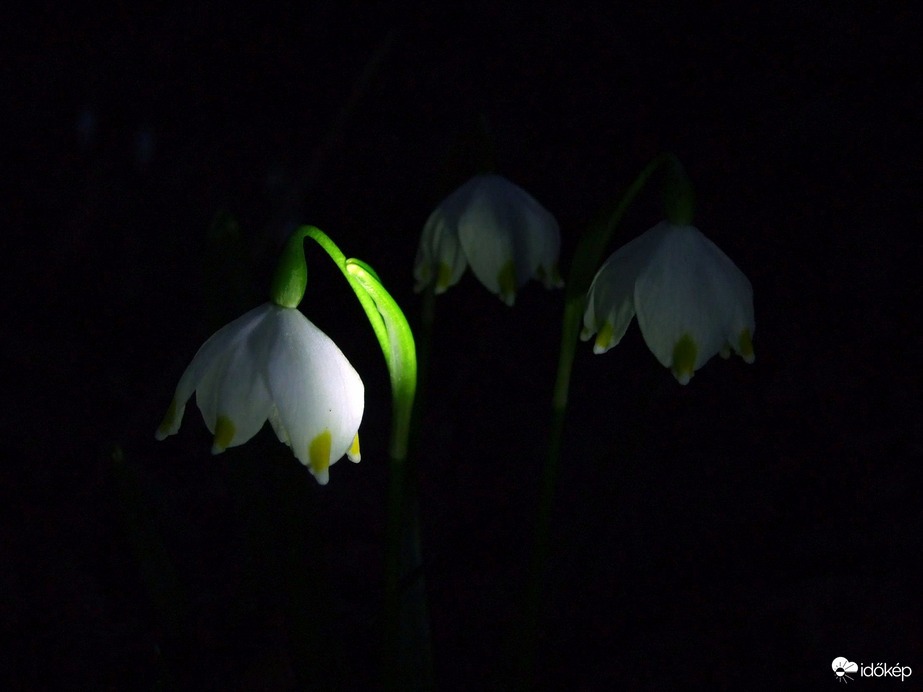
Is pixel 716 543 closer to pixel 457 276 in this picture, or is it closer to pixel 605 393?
pixel 605 393

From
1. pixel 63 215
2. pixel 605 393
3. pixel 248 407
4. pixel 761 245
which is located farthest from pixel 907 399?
pixel 63 215

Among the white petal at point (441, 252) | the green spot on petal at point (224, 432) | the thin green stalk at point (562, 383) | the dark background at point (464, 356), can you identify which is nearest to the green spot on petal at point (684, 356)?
the thin green stalk at point (562, 383)

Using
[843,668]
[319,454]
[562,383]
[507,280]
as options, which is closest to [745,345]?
[562,383]

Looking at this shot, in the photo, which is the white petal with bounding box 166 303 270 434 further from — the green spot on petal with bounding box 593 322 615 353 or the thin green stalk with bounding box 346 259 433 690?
the green spot on petal with bounding box 593 322 615 353

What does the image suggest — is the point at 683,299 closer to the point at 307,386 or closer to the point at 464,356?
the point at 307,386

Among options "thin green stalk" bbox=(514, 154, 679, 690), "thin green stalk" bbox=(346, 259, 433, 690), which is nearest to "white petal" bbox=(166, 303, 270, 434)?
"thin green stalk" bbox=(346, 259, 433, 690)

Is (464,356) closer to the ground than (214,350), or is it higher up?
higher up
